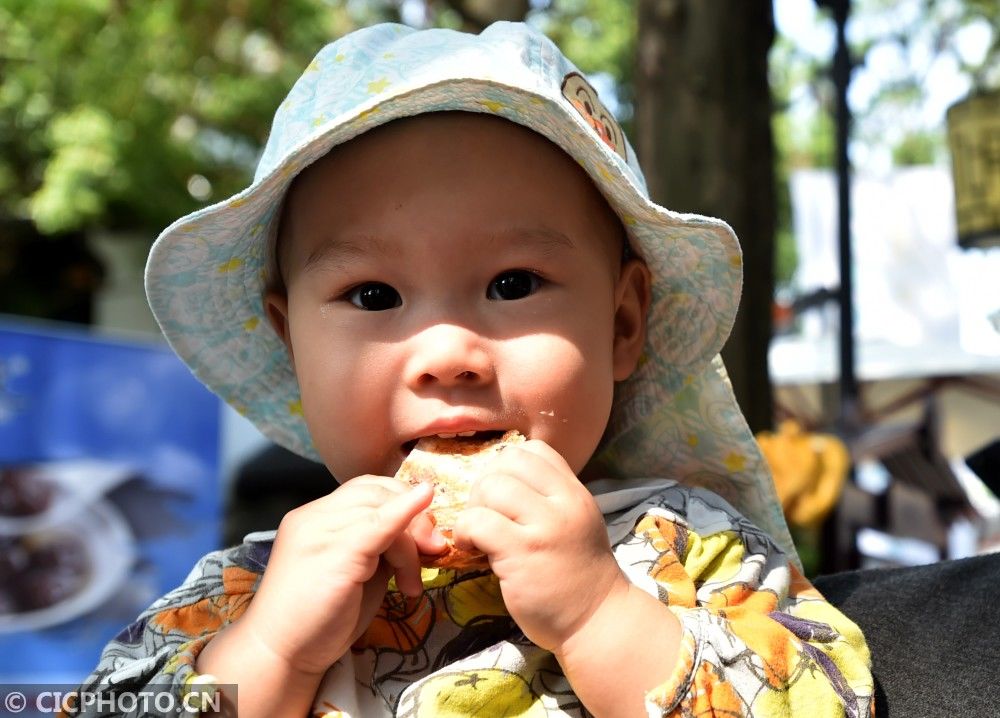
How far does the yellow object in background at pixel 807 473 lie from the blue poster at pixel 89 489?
114 inches

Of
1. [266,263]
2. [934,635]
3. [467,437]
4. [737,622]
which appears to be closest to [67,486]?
[266,263]

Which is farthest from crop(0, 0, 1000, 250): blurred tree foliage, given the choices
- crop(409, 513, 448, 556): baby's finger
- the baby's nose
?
crop(409, 513, 448, 556): baby's finger

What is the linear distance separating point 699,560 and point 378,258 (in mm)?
680

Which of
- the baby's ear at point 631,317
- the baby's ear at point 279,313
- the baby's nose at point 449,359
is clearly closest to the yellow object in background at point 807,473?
the baby's ear at point 631,317

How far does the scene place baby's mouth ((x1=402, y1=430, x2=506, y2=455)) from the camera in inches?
61.6

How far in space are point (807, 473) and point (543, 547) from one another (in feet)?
12.3

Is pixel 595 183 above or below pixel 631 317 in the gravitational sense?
above

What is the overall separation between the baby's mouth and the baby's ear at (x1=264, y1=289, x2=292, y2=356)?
0.44 metres

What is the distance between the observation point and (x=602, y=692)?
1.34m

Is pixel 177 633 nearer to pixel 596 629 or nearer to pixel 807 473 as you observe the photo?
pixel 596 629

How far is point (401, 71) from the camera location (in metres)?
1.64

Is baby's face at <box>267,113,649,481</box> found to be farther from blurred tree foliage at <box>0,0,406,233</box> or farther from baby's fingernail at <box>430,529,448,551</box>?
blurred tree foliage at <box>0,0,406,233</box>

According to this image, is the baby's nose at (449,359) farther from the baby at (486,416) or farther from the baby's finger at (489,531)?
the baby's finger at (489,531)

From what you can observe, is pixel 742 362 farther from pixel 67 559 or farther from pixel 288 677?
→ pixel 67 559
